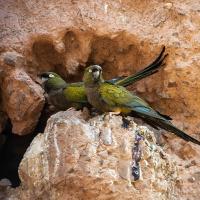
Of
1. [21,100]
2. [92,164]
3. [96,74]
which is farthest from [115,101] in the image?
[21,100]

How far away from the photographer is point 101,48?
2.98 m

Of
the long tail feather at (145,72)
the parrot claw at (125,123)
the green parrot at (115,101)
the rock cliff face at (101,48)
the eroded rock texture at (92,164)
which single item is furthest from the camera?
the rock cliff face at (101,48)

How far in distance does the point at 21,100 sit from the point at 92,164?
0.73 m

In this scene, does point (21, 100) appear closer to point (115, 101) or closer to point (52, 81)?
point (52, 81)

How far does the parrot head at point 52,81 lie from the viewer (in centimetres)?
284

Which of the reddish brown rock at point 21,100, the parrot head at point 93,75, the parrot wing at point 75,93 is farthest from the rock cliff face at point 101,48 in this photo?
the parrot head at point 93,75

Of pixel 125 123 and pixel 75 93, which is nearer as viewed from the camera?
pixel 125 123

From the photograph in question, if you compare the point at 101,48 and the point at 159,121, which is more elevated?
the point at 101,48

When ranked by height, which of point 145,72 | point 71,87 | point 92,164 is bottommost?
point 92,164

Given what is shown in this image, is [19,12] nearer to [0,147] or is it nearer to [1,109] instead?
[1,109]

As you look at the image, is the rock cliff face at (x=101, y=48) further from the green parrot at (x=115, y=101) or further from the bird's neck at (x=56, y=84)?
the green parrot at (x=115, y=101)

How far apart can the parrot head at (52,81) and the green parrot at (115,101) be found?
31 centimetres

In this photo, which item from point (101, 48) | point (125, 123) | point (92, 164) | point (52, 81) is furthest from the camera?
point (101, 48)

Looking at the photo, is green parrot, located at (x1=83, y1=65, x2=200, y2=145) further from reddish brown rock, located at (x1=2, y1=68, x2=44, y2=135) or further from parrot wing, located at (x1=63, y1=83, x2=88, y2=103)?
reddish brown rock, located at (x1=2, y1=68, x2=44, y2=135)
